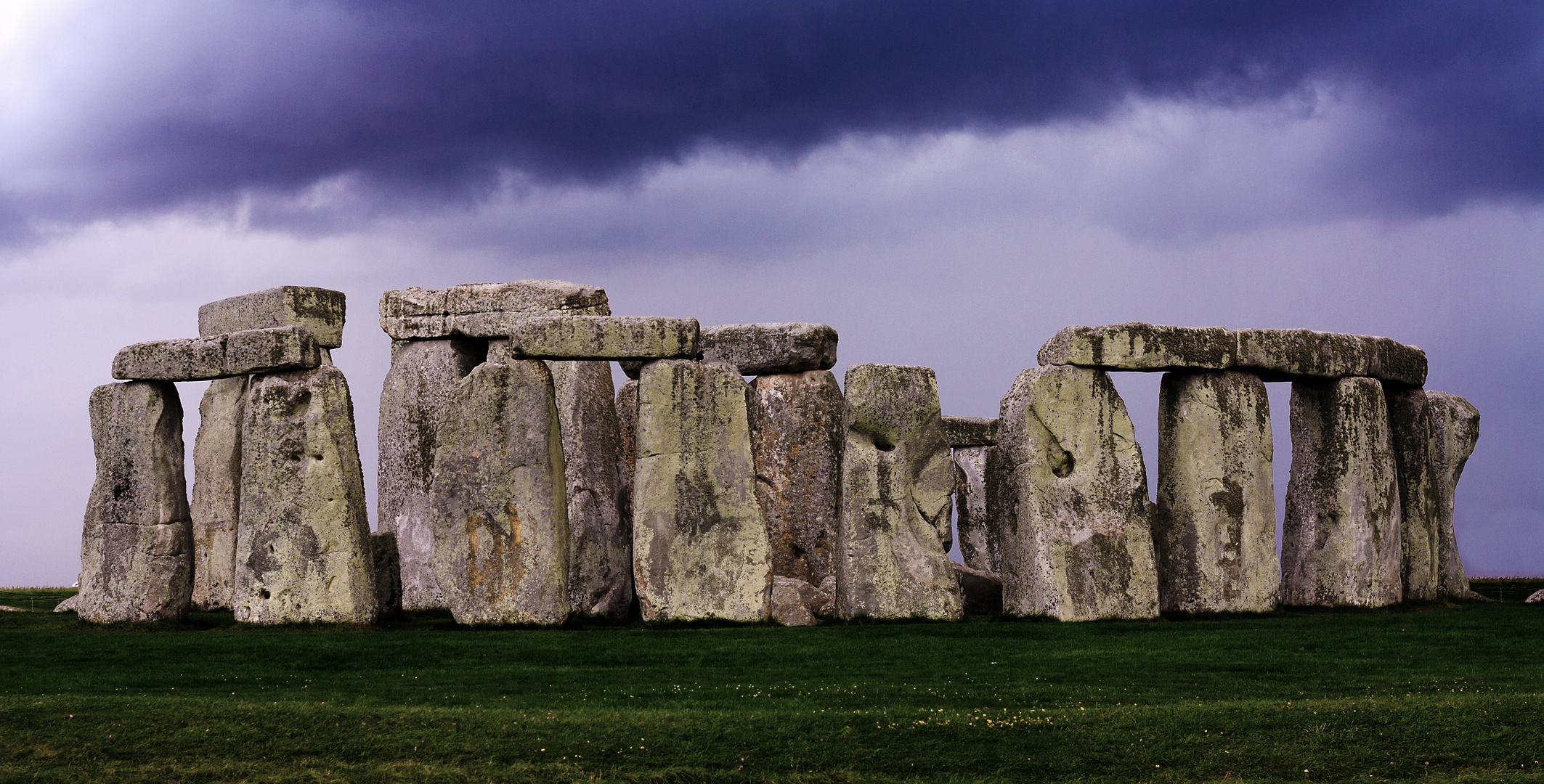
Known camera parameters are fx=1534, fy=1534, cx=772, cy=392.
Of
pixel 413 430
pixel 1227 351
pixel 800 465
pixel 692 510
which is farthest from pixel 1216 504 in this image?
pixel 413 430

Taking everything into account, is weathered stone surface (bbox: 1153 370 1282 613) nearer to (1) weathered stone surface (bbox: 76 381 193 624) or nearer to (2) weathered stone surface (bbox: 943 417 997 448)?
(2) weathered stone surface (bbox: 943 417 997 448)

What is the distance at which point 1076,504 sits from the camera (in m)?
18.7

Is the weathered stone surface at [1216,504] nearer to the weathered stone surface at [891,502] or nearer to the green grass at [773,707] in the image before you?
the green grass at [773,707]

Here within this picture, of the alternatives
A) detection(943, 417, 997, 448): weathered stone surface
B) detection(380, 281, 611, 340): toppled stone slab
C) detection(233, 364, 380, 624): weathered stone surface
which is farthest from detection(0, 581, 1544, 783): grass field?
detection(943, 417, 997, 448): weathered stone surface

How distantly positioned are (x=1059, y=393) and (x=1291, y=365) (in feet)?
12.1

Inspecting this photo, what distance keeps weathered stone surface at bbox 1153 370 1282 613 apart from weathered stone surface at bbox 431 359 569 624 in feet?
25.8

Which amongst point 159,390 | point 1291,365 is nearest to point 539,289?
→ point 159,390

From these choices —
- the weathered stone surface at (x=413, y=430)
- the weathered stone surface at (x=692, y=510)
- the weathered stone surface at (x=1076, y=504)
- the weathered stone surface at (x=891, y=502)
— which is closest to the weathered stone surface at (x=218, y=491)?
the weathered stone surface at (x=413, y=430)

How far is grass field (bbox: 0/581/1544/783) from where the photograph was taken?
1108cm

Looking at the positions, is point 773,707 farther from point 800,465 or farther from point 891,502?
point 800,465

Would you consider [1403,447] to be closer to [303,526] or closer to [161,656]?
[303,526]

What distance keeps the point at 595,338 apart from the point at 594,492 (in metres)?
3.76

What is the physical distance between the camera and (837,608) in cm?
1853

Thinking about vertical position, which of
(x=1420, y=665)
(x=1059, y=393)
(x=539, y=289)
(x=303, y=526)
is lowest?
(x=1420, y=665)
